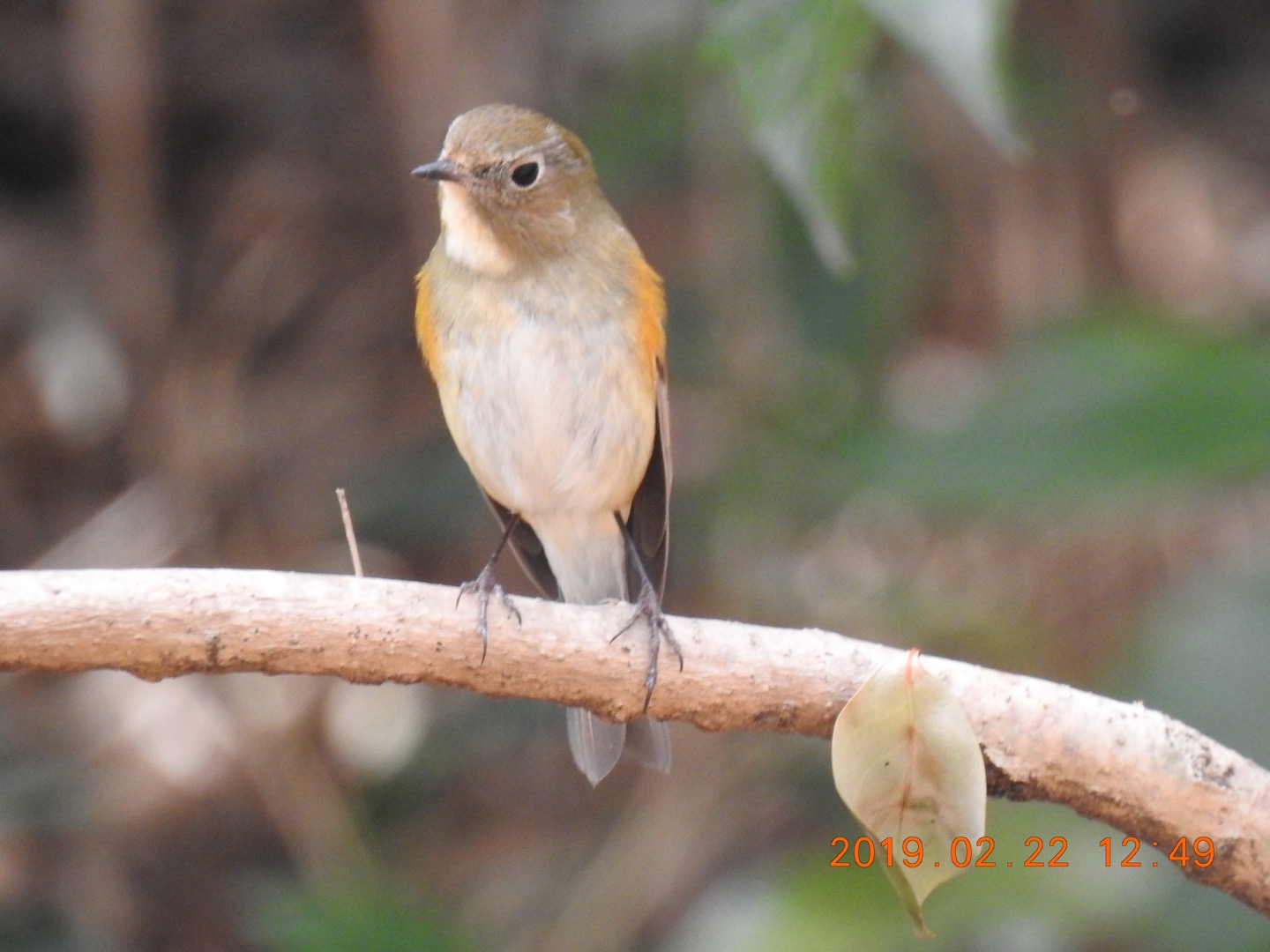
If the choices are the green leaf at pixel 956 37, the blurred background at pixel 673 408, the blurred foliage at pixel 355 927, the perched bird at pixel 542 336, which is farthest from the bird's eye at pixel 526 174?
the blurred foliage at pixel 355 927

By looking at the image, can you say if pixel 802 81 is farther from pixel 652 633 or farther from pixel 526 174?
pixel 652 633

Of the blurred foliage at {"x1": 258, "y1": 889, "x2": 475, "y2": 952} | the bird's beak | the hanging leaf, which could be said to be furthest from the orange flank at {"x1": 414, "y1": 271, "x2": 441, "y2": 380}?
the hanging leaf

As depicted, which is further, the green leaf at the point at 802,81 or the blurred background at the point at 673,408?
the blurred background at the point at 673,408

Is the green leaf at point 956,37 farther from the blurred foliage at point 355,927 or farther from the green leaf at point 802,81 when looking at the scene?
the blurred foliage at point 355,927

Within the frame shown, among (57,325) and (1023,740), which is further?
(57,325)

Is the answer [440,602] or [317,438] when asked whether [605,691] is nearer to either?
[440,602]

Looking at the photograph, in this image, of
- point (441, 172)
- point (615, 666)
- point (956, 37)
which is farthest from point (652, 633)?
point (441, 172)

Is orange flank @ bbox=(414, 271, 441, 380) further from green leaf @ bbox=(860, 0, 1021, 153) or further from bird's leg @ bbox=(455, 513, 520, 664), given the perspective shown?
green leaf @ bbox=(860, 0, 1021, 153)

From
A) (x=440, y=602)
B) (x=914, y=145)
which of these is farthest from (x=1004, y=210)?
(x=440, y=602)
